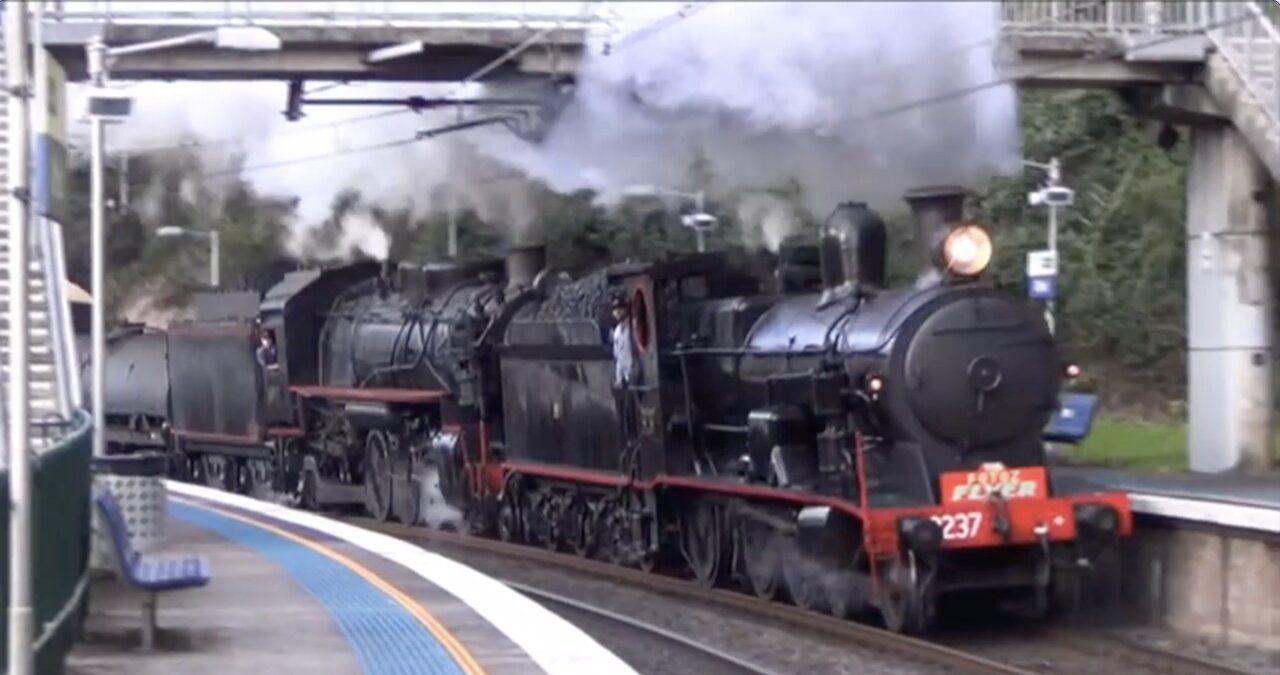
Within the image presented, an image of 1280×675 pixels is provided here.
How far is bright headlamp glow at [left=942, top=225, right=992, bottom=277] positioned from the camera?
1399 centimetres

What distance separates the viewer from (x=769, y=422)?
14.4 metres

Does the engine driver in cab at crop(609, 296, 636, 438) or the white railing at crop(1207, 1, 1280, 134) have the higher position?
the white railing at crop(1207, 1, 1280, 134)

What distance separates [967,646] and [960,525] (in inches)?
43.2

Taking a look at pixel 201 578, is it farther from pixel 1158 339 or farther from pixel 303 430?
pixel 1158 339

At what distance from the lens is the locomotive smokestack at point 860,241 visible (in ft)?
46.5

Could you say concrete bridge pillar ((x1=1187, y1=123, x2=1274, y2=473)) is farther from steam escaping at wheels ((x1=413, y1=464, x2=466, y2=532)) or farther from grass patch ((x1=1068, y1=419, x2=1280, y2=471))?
steam escaping at wheels ((x1=413, y1=464, x2=466, y2=532))

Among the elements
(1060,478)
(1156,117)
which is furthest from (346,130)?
(1060,478)

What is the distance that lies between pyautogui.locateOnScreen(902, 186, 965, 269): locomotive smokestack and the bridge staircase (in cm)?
588

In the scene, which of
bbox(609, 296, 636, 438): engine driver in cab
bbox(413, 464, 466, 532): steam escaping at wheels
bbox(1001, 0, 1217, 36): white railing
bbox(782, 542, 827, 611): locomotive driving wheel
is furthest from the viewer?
bbox(413, 464, 466, 532): steam escaping at wheels

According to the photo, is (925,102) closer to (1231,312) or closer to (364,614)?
(364,614)

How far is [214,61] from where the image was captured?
23172 millimetres

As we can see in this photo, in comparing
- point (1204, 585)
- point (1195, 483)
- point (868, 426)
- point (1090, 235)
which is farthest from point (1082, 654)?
point (1090, 235)

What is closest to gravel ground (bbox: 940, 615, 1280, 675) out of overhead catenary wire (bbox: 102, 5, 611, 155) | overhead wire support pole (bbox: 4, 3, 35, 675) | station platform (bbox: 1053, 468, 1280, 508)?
station platform (bbox: 1053, 468, 1280, 508)

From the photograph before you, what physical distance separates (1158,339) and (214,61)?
817 inches
